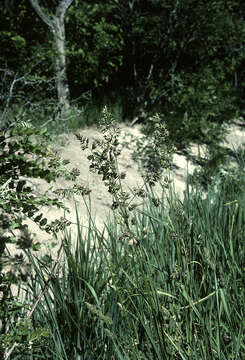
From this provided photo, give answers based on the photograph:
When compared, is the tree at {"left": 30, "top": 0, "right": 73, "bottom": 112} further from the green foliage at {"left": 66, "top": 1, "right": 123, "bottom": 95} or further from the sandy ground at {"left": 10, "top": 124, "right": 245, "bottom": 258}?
the sandy ground at {"left": 10, "top": 124, "right": 245, "bottom": 258}

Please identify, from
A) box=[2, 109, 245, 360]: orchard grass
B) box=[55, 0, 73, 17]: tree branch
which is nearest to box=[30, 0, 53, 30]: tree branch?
box=[55, 0, 73, 17]: tree branch

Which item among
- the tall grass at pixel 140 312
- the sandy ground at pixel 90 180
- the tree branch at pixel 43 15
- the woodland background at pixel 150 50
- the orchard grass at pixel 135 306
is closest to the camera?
the orchard grass at pixel 135 306

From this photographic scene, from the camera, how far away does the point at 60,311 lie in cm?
179

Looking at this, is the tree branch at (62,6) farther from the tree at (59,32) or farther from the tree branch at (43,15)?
the tree branch at (43,15)

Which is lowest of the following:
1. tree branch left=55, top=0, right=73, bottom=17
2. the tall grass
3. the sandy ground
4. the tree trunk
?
the tall grass

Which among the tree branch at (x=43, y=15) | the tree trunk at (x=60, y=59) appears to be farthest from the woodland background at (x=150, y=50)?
the tree branch at (x=43, y=15)

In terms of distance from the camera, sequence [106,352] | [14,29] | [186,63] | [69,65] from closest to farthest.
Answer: [106,352]
[14,29]
[69,65]
[186,63]

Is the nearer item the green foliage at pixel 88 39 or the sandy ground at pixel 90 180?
the sandy ground at pixel 90 180

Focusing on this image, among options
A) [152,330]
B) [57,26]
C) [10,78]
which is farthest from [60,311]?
[57,26]

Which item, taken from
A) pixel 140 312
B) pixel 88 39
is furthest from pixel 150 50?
pixel 140 312

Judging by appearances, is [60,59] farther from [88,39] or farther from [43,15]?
[88,39]

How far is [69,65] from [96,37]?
2.45ft

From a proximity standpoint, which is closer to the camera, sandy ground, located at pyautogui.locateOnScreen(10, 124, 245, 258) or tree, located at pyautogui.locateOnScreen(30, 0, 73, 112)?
sandy ground, located at pyautogui.locateOnScreen(10, 124, 245, 258)

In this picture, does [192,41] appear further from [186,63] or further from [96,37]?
[96,37]
